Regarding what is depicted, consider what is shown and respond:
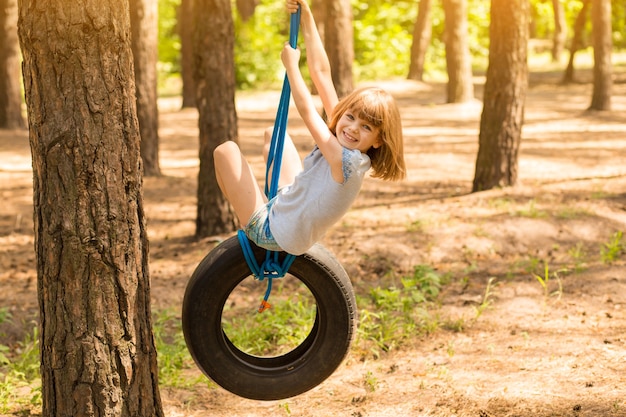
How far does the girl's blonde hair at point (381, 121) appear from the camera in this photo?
310cm

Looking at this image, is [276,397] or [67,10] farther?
[276,397]

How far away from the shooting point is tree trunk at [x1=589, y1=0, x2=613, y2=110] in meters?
12.7

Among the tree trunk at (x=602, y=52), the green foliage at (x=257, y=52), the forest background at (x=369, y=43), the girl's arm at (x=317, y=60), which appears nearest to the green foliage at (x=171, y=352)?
the girl's arm at (x=317, y=60)

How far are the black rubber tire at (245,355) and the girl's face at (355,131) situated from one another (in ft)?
1.50

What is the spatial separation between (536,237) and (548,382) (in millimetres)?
2585

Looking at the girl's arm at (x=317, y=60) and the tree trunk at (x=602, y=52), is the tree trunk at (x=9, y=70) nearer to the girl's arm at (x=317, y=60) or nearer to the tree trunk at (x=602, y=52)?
the tree trunk at (x=602, y=52)

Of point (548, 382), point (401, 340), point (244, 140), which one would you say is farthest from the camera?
point (244, 140)

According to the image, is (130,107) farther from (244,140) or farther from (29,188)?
(244,140)

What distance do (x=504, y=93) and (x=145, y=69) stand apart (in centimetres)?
407

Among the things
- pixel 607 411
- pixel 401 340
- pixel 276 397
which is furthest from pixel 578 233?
pixel 276 397

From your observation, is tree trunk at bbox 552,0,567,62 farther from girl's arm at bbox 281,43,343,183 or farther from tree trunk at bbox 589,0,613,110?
girl's arm at bbox 281,43,343,183

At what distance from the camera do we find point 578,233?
6664mm

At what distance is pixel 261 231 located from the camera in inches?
123

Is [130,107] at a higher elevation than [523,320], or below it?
higher
